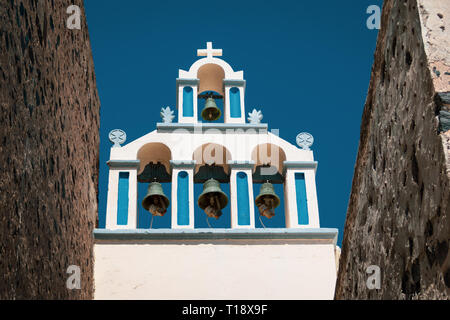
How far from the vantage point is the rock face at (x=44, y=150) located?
10.9 feet

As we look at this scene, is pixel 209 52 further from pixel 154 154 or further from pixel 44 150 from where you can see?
pixel 44 150

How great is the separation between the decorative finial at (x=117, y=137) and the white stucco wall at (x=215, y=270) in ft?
5.27

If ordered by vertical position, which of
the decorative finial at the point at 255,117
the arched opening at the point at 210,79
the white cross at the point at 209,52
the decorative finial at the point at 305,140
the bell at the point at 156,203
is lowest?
the bell at the point at 156,203

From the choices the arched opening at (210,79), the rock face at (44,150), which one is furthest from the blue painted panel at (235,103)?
the rock face at (44,150)

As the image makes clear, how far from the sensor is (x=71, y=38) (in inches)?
200

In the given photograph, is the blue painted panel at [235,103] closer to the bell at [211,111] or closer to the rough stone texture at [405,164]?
the bell at [211,111]

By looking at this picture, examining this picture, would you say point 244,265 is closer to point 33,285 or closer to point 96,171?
point 96,171

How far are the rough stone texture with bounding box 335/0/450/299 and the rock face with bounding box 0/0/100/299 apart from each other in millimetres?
1616

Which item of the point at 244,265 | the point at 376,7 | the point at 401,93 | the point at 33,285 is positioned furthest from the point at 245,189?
the point at 401,93

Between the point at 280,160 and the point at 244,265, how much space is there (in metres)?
1.90

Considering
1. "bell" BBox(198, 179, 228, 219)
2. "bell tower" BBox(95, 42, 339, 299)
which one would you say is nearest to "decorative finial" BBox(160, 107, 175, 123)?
"bell tower" BBox(95, 42, 339, 299)

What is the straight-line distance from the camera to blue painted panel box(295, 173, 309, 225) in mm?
7547

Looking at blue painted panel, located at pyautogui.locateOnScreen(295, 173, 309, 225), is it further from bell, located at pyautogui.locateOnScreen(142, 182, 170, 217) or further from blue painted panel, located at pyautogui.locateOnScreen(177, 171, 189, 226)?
bell, located at pyautogui.locateOnScreen(142, 182, 170, 217)

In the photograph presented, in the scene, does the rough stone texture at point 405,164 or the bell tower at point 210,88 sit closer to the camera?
the rough stone texture at point 405,164
